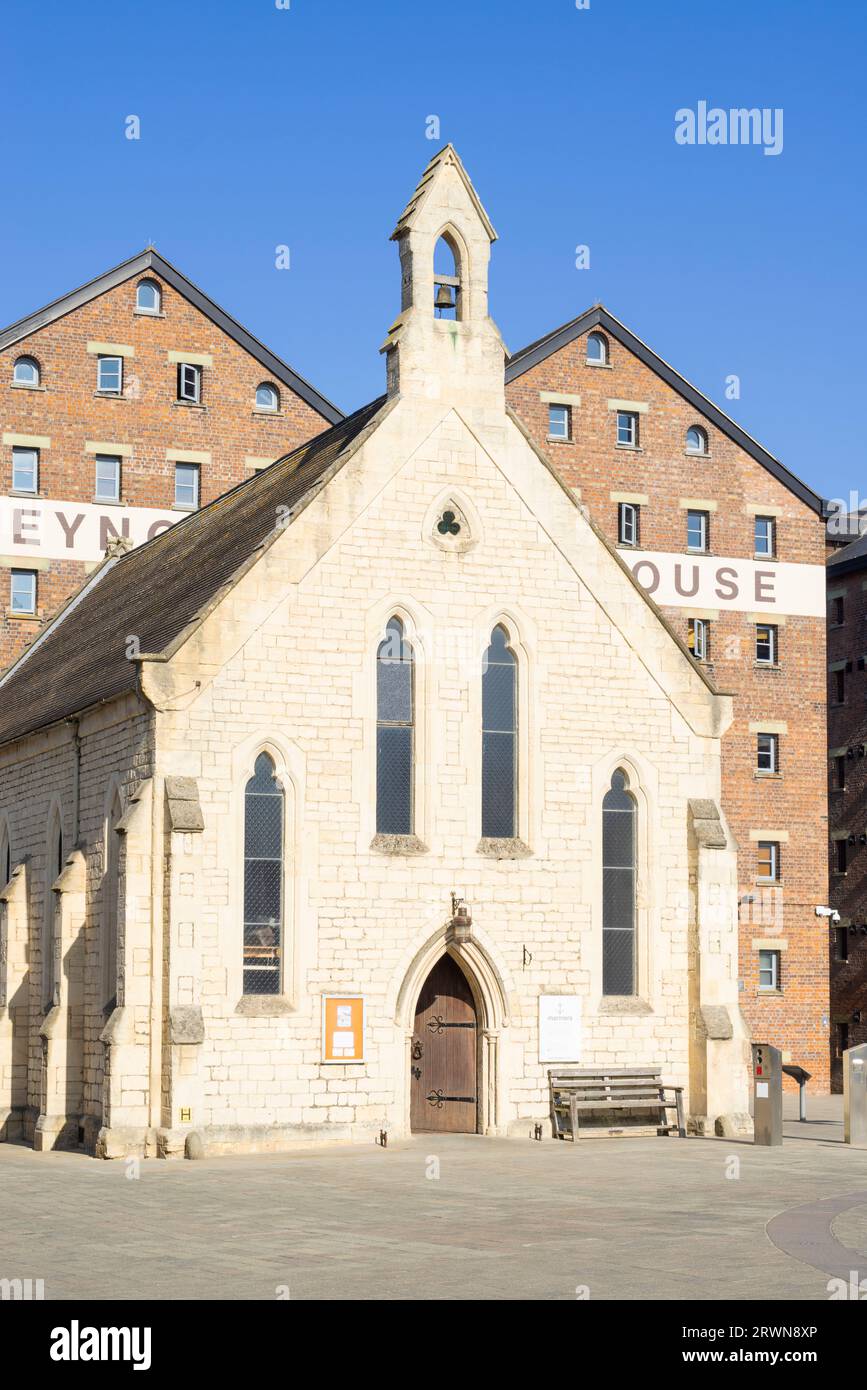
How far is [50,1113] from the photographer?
27.4m

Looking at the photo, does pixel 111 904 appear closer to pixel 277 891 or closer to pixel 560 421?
pixel 277 891

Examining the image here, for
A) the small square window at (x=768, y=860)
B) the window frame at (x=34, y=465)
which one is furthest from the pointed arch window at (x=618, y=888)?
the small square window at (x=768, y=860)

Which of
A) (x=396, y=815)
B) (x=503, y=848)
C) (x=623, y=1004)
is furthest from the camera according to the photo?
(x=623, y=1004)

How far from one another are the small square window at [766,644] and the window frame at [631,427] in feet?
18.8

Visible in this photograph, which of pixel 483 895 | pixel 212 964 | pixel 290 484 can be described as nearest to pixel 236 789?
pixel 212 964

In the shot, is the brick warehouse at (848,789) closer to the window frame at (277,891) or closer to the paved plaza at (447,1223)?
the paved plaza at (447,1223)

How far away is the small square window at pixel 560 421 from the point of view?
47250mm

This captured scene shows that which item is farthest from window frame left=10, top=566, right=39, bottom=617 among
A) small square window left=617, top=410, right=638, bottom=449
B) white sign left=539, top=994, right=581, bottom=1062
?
white sign left=539, top=994, right=581, bottom=1062

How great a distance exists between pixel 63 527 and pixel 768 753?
61.2 ft

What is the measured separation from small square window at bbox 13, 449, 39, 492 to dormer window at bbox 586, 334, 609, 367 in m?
13.9

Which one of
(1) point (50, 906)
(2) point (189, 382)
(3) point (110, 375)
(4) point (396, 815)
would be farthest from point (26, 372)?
(4) point (396, 815)

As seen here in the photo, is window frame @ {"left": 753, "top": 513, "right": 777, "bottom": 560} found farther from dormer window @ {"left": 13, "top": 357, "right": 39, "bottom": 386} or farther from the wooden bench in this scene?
the wooden bench

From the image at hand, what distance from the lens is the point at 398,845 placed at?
2725 cm

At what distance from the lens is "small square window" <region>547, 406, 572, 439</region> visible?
155 feet
